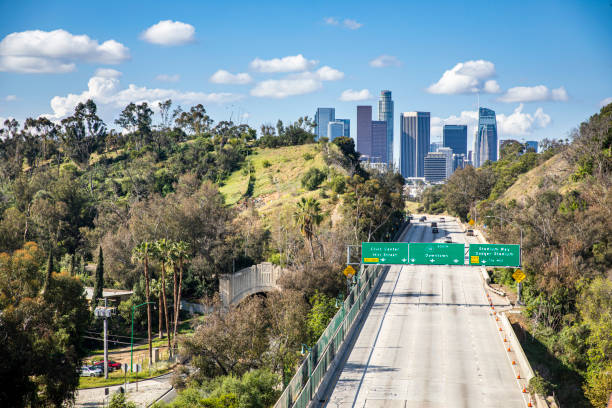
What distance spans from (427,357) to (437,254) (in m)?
14.7

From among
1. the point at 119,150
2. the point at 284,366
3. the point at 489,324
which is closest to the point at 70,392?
the point at 284,366

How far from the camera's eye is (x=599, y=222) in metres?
61.7

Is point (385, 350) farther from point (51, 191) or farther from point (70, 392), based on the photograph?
point (51, 191)

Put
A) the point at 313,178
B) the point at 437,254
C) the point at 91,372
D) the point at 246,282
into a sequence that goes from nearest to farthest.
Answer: the point at 437,254 → the point at 91,372 → the point at 246,282 → the point at 313,178

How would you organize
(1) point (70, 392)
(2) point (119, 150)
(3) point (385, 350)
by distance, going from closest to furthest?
(3) point (385, 350) < (1) point (70, 392) < (2) point (119, 150)

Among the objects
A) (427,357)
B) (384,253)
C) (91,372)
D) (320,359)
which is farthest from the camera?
(91,372)

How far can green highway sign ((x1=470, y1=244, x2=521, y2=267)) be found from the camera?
4703cm

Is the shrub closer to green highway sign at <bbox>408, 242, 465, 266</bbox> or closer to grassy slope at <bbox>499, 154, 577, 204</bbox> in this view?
grassy slope at <bbox>499, 154, 577, 204</bbox>

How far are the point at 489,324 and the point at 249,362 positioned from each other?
18959 mm

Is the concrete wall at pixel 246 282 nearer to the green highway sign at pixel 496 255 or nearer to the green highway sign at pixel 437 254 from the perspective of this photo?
the green highway sign at pixel 437 254

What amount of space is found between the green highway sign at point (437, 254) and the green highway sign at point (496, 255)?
120cm

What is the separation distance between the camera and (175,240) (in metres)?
72.2

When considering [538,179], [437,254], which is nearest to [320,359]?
[437,254]

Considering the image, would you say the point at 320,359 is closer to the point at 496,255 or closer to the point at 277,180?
the point at 496,255
